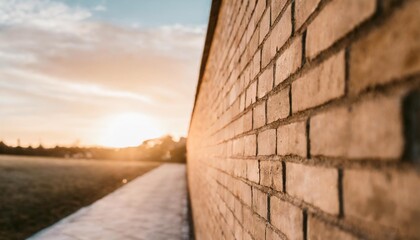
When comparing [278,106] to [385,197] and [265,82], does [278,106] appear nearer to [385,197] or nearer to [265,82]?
[265,82]

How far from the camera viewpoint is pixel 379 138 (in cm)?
54

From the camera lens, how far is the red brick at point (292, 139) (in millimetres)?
858

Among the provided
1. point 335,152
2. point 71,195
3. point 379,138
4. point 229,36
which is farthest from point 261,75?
point 71,195

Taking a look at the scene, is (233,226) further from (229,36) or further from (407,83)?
(407,83)

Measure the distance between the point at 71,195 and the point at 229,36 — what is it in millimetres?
→ 13696

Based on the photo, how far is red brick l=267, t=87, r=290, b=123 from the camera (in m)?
1.00

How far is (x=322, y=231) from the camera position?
728mm

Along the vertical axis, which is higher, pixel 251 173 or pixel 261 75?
pixel 261 75

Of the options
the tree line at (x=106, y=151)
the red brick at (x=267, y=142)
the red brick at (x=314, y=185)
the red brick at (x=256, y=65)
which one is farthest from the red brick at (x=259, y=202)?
the tree line at (x=106, y=151)

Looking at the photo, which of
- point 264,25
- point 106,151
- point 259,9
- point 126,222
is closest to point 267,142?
point 264,25

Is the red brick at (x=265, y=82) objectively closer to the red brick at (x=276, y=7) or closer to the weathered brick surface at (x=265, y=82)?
the weathered brick surface at (x=265, y=82)

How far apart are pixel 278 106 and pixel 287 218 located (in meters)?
0.33

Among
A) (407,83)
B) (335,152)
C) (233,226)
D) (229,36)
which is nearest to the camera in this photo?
(407,83)

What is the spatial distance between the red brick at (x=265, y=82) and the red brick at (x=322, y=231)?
51cm
